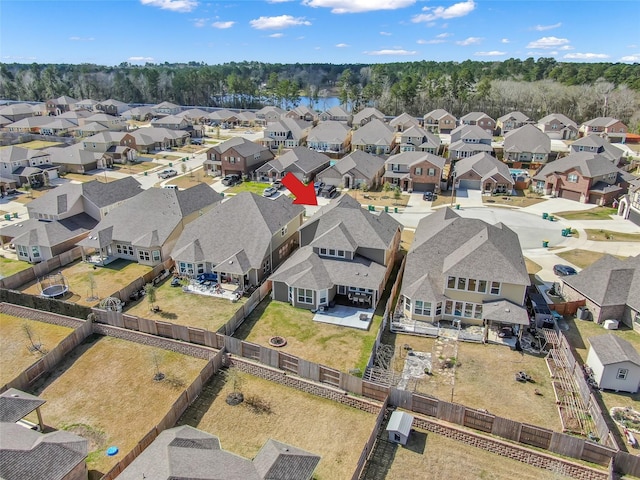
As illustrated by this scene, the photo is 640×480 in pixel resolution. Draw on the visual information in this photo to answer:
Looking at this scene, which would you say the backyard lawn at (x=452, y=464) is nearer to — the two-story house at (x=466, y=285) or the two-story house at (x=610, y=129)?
the two-story house at (x=466, y=285)

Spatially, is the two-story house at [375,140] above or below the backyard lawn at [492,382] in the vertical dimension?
above

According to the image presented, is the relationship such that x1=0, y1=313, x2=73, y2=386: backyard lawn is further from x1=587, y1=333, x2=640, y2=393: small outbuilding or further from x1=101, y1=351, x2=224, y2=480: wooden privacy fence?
x1=587, y1=333, x2=640, y2=393: small outbuilding

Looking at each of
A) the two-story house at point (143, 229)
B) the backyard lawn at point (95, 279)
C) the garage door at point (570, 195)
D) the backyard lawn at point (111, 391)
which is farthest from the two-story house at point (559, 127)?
the backyard lawn at point (111, 391)

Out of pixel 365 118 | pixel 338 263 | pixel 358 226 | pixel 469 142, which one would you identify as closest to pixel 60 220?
pixel 338 263

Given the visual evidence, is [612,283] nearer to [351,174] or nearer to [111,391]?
[111,391]

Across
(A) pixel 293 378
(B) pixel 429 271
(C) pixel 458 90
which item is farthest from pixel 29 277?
(C) pixel 458 90

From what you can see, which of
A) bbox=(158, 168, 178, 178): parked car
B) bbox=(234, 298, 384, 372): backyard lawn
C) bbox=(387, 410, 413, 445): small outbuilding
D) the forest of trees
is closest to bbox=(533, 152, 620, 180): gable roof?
bbox=(234, 298, 384, 372): backyard lawn

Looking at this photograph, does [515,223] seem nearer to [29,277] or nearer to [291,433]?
[291,433]
